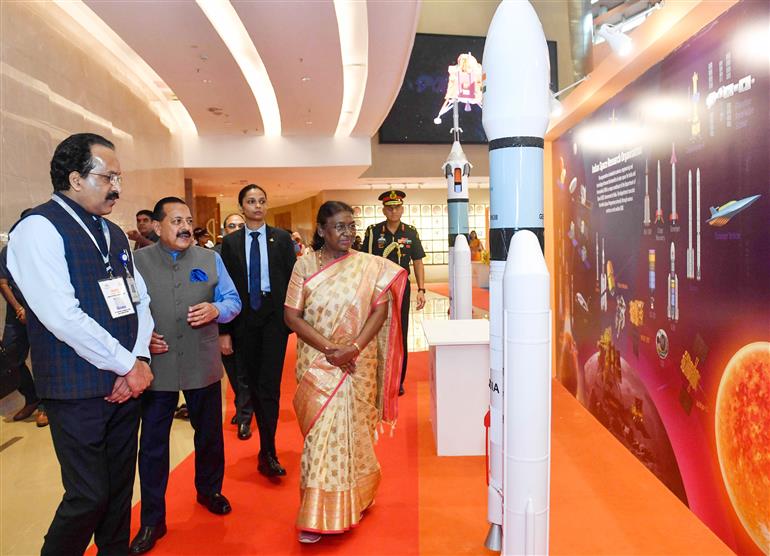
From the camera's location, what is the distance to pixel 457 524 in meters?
2.64

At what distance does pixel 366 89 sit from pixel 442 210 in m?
10.5

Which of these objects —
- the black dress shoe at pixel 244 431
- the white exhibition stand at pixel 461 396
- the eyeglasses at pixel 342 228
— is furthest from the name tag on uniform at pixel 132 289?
the black dress shoe at pixel 244 431

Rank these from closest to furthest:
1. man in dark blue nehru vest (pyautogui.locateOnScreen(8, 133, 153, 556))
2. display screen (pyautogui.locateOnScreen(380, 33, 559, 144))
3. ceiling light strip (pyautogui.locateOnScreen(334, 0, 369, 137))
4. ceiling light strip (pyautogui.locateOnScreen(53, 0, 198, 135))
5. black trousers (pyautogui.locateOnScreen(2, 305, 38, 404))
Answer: man in dark blue nehru vest (pyautogui.locateOnScreen(8, 133, 153, 556)) → black trousers (pyautogui.locateOnScreen(2, 305, 38, 404)) → ceiling light strip (pyautogui.locateOnScreen(53, 0, 198, 135)) → ceiling light strip (pyautogui.locateOnScreen(334, 0, 369, 137)) → display screen (pyautogui.locateOnScreen(380, 33, 559, 144))

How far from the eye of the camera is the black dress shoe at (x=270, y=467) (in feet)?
10.5

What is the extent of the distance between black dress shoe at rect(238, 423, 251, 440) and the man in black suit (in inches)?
25.5

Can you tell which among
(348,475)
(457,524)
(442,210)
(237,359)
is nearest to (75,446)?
(348,475)

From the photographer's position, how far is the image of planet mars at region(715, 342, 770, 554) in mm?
2064

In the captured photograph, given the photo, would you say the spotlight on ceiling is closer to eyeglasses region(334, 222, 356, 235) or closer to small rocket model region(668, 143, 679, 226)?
small rocket model region(668, 143, 679, 226)

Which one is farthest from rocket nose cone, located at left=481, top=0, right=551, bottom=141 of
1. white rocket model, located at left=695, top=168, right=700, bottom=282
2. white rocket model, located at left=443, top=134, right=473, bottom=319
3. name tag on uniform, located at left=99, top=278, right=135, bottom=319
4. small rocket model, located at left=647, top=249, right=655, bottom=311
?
white rocket model, located at left=443, top=134, right=473, bottom=319

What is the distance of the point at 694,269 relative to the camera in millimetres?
2561

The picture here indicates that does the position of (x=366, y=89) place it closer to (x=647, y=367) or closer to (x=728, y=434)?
(x=647, y=367)

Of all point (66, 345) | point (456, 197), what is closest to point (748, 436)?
point (66, 345)

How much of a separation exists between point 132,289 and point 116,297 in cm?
12

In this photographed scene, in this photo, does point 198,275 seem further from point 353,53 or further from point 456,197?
point 353,53
